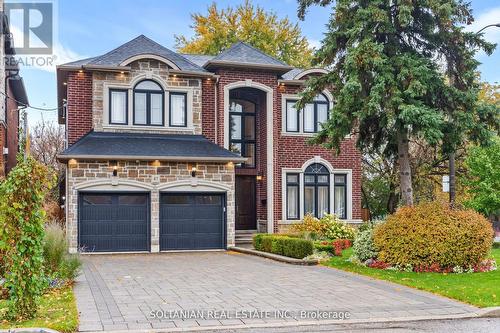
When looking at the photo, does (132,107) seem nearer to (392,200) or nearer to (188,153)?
(188,153)

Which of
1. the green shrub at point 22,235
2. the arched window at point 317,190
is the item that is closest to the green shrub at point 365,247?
the arched window at point 317,190

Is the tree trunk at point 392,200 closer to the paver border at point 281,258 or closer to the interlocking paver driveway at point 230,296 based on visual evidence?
the paver border at point 281,258

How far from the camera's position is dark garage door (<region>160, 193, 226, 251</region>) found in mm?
21453

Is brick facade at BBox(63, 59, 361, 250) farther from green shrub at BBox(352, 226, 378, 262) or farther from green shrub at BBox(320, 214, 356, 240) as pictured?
green shrub at BBox(352, 226, 378, 262)

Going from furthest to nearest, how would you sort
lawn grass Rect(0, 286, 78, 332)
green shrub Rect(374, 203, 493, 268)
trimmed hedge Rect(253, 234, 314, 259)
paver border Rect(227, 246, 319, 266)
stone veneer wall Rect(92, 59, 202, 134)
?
1. stone veneer wall Rect(92, 59, 202, 134)
2. trimmed hedge Rect(253, 234, 314, 259)
3. paver border Rect(227, 246, 319, 266)
4. green shrub Rect(374, 203, 493, 268)
5. lawn grass Rect(0, 286, 78, 332)

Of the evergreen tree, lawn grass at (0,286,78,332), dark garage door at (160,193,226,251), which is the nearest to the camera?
lawn grass at (0,286,78,332)

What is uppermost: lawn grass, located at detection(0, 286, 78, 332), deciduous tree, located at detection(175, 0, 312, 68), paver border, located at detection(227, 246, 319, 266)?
deciduous tree, located at detection(175, 0, 312, 68)

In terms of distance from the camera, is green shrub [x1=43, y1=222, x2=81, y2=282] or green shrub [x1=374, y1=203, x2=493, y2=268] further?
green shrub [x1=374, y1=203, x2=493, y2=268]

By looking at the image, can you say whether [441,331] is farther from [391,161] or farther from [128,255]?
[391,161]

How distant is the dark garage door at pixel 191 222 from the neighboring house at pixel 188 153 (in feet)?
→ 0.12

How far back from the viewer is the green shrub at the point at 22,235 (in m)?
8.24

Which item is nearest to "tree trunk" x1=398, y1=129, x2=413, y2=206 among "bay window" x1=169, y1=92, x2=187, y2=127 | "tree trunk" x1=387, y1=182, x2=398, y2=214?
"bay window" x1=169, y1=92, x2=187, y2=127

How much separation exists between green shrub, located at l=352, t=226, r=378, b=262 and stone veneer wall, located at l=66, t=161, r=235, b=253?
6987 mm

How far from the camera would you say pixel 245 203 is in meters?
25.6
